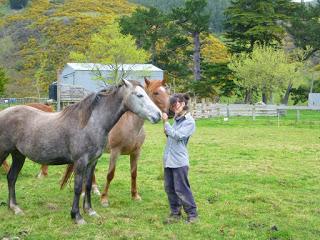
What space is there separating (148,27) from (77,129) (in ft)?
168

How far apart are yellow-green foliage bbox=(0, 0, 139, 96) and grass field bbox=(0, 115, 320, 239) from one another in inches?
1841

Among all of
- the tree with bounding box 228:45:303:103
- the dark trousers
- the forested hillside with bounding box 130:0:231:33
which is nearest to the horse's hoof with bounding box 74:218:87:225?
the dark trousers

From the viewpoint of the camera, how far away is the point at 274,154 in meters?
14.6

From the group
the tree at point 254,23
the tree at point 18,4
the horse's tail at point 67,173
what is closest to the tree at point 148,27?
the tree at point 254,23

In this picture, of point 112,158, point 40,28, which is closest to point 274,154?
point 112,158

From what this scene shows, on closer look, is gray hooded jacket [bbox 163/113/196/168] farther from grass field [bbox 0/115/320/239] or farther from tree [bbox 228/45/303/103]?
tree [bbox 228/45/303/103]

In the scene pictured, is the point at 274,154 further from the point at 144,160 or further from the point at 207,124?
the point at 207,124

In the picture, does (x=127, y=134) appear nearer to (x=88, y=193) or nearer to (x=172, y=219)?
(x=88, y=193)

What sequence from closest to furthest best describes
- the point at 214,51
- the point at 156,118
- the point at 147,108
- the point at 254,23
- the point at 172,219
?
the point at 156,118 < the point at 147,108 < the point at 172,219 < the point at 254,23 < the point at 214,51

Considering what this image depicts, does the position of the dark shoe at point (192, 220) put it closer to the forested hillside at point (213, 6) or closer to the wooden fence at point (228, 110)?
the wooden fence at point (228, 110)

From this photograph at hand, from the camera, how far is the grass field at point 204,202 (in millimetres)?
6227

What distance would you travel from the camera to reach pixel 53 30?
88562mm

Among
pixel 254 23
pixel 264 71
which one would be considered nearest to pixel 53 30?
pixel 254 23

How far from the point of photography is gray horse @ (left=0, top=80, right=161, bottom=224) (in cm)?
651
